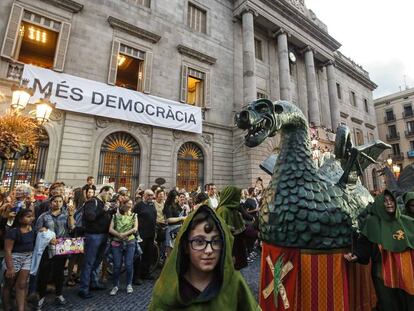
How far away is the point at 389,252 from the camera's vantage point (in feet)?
8.89

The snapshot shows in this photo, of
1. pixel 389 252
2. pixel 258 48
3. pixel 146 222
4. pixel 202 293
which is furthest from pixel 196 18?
pixel 202 293

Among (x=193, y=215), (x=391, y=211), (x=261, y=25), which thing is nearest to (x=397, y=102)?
(x=261, y=25)

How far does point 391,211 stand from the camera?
2756 millimetres

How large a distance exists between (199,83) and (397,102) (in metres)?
38.6

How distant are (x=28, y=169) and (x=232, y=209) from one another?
372 inches

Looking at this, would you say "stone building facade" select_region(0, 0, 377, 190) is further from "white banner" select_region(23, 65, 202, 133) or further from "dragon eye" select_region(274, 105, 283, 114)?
"dragon eye" select_region(274, 105, 283, 114)

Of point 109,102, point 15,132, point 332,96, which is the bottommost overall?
point 15,132

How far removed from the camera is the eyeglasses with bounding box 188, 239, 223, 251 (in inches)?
50.4

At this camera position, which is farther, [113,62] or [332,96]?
[332,96]

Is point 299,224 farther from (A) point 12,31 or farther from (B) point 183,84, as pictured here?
(B) point 183,84

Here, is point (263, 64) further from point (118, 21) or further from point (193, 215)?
point (193, 215)

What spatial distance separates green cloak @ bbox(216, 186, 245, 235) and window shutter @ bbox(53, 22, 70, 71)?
1039 cm

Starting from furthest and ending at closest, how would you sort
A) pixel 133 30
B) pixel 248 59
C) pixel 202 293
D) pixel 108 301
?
pixel 248 59
pixel 133 30
pixel 108 301
pixel 202 293

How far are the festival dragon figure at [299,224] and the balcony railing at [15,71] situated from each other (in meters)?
11.1
